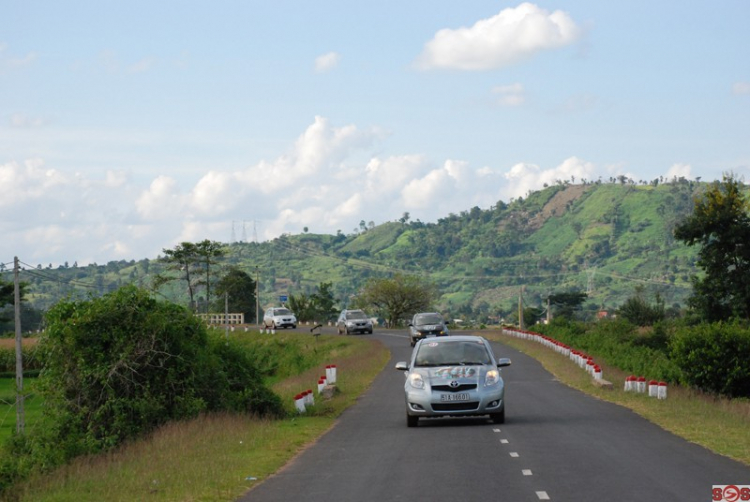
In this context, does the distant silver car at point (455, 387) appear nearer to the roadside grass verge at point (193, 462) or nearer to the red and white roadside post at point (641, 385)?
the roadside grass verge at point (193, 462)

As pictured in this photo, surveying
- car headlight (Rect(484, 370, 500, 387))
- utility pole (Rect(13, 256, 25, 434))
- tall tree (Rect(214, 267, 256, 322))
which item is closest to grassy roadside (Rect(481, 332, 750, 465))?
car headlight (Rect(484, 370, 500, 387))

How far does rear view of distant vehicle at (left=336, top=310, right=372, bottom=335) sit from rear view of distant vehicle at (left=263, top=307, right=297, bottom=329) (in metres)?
9.76

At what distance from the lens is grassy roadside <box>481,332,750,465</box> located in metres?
17.2

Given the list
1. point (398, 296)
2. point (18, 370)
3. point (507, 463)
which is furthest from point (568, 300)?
point (507, 463)

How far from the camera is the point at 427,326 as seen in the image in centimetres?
5794

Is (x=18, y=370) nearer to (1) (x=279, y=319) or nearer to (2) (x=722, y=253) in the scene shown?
(2) (x=722, y=253)

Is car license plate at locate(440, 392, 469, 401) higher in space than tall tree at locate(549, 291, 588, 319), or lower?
lower

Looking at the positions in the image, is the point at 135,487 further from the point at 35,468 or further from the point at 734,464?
the point at 734,464

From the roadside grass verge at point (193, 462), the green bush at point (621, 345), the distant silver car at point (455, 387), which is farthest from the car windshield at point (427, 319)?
the distant silver car at point (455, 387)

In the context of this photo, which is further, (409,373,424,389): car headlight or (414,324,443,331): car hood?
(414,324,443,331): car hood

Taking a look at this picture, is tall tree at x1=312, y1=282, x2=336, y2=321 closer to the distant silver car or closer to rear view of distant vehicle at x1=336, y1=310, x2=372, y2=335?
rear view of distant vehicle at x1=336, y1=310, x2=372, y2=335

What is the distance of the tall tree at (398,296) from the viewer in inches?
4547

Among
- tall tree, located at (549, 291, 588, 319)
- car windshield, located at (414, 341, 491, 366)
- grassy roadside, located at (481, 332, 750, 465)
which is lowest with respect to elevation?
grassy roadside, located at (481, 332, 750, 465)
